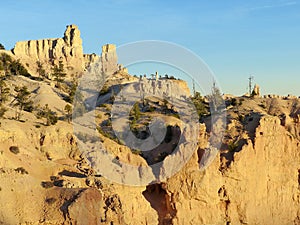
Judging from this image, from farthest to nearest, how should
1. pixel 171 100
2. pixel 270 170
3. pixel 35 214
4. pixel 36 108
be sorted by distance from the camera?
1. pixel 171 100
2. pixel 36 108
3. pixel 270 170
4. pixel 35 214

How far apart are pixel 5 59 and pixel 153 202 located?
64.9 meters

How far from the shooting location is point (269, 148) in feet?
145

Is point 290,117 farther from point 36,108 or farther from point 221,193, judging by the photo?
point 36,108

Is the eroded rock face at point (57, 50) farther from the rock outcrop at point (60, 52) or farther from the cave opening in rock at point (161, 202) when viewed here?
the cave opening in rock at point (161, 202)

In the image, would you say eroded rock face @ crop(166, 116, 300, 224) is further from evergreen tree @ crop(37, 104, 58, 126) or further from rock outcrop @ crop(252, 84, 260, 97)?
rock outcrop @ crop(252, 84, 260, 97)

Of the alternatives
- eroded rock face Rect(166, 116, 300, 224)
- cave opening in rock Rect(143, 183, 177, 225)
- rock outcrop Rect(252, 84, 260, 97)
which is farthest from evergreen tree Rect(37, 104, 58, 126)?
rock outcrop Rect(252, 84, 260, 97)

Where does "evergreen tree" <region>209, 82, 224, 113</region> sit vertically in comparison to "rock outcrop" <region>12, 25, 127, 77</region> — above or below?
below

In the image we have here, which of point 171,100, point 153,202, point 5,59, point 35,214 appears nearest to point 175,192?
point 153,202

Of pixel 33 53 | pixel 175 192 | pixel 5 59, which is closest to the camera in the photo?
pixel 175 192

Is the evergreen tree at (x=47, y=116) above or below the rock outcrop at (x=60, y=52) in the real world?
below

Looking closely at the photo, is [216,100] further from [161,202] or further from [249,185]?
[161,202]

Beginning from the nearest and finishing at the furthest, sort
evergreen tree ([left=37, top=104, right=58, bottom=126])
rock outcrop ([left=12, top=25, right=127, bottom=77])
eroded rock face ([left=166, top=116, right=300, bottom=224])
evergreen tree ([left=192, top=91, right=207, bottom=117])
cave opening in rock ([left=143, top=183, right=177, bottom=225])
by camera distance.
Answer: eroded rock face ([left=166, top=116, right=300, bottom=224]) → cave opening in rock ([left=143, top=183, right=177, bottom=225]) → evergreen tree ([left=37, top=104, right=58, bottom=126]) → evergreen tree ([left=192, top=91, right=207, bottom=117]) → rock outcrop ([left=12, top=25, right=127, bottom=77])

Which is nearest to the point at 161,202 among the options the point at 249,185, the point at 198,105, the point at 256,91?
the point at 249,185

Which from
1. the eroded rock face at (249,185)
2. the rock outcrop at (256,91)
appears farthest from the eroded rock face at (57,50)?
the eroded rock face at (249,185)
